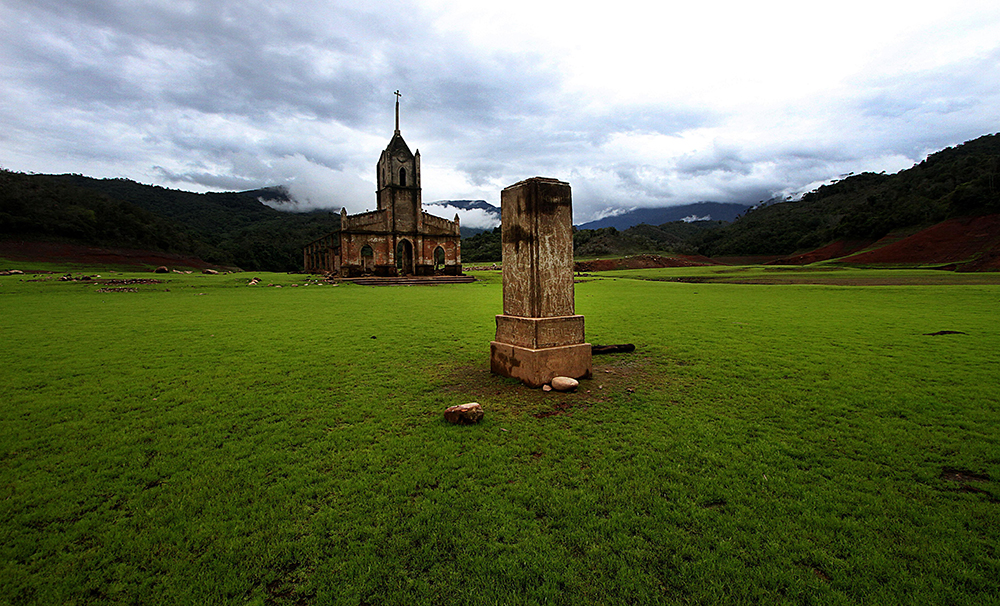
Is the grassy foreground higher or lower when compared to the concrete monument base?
lower

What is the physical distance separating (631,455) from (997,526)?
7.08ft

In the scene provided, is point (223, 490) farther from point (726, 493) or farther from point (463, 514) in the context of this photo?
point (726, 493)

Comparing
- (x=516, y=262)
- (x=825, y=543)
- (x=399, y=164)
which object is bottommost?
(x=825, y=543)

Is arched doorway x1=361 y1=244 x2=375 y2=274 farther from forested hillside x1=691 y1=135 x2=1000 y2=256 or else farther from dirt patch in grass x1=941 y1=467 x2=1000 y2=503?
forested hillside x1=691 y1=135 x2=1000 y2=256

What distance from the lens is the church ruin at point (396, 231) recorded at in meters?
32.9

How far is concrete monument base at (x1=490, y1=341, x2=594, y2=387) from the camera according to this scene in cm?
568

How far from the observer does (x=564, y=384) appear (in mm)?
5441

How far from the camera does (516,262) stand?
20.1 feet

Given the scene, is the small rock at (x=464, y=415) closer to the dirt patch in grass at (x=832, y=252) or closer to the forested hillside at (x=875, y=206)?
the forested hillside at (x=875, y=206)

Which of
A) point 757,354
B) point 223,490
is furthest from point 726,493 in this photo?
point 757,354

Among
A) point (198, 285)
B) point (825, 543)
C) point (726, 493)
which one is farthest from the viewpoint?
point (198, 285)

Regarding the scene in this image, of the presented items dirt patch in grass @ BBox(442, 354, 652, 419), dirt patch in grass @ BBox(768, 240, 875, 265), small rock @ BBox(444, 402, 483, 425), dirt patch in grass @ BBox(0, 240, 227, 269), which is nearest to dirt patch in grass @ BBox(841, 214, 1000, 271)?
dirt patch in grass @ BBox(768, 240, 875, 265)

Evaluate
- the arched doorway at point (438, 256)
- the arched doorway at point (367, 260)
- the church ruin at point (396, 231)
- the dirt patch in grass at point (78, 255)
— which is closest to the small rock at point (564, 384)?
the church ruin at point (396, 231)

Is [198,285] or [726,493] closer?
[726,493]
